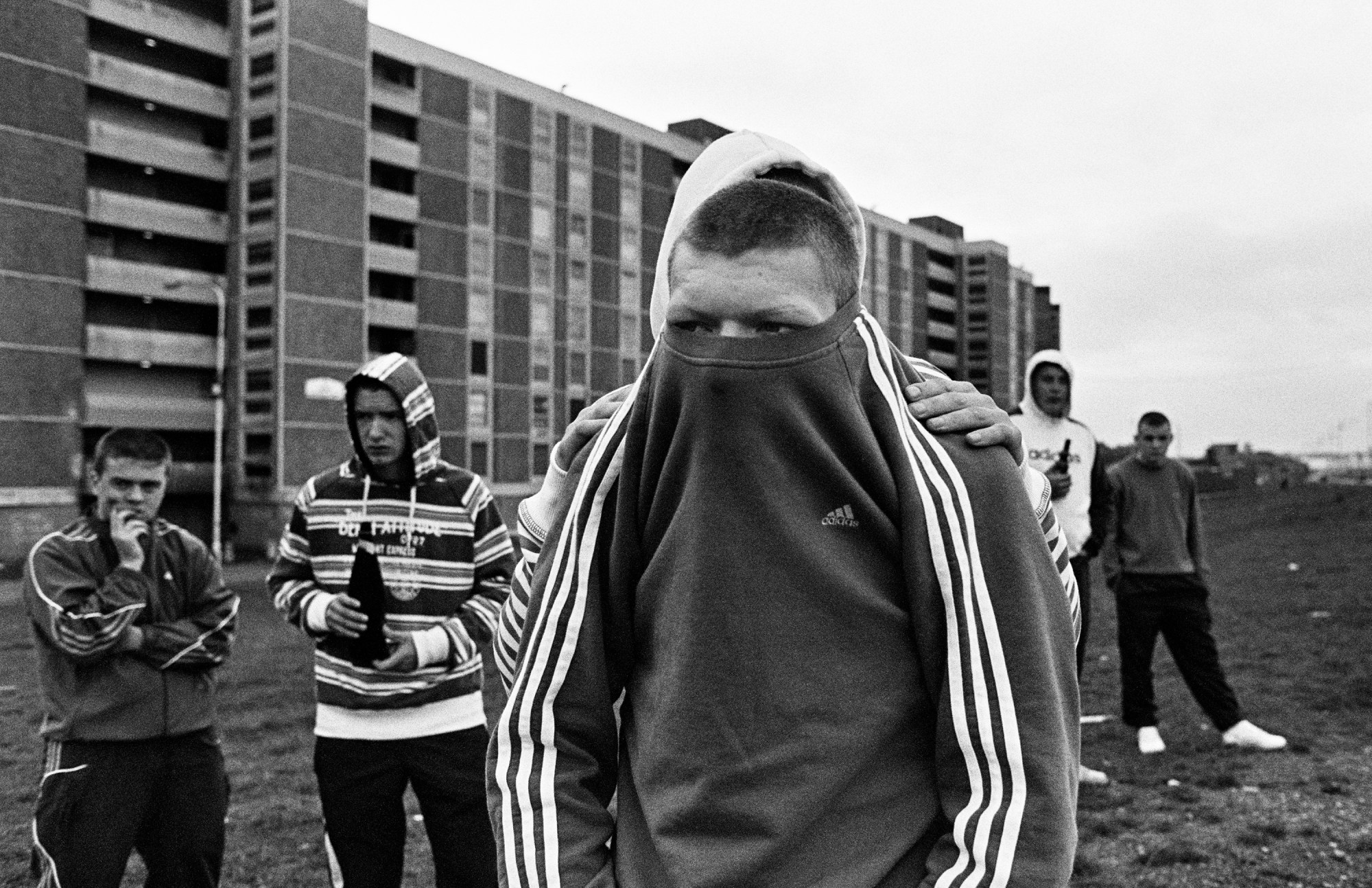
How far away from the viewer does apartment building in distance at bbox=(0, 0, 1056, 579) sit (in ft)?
140

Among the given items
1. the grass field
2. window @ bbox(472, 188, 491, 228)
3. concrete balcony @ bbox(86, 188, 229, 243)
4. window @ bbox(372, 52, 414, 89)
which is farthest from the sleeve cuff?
window @ bbox(472, 188, 491, 228)

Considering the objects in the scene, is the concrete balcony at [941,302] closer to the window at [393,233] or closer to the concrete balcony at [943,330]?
the concrete balcony at [943,330]

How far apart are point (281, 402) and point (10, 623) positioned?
28629 mm

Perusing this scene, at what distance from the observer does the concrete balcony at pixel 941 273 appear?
94.6 metres

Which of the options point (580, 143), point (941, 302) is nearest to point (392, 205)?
point (580, 143)

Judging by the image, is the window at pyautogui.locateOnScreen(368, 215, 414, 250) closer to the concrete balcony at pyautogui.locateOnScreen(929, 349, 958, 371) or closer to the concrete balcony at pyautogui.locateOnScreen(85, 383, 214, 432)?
the concrete balcony at pyautogui.locateOnScreen(85, 383, 214, 432)

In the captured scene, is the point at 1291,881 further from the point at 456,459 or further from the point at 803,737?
the point at 456,459

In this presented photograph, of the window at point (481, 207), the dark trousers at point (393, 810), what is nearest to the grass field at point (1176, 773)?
the dark trousers at point (393, 810)

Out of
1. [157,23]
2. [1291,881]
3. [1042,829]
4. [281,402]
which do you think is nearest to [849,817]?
[1042,829]

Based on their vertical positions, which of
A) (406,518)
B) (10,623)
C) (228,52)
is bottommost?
(10,623)

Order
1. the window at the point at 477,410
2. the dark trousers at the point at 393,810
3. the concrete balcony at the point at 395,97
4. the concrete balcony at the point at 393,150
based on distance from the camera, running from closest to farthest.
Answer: the dark trousers at the point at 393,810
the concrete balcony at the point at 393,150
the concrete balcony at the point at 395,97
the window at the point at 477,410

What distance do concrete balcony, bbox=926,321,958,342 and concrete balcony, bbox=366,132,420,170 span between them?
171 feet

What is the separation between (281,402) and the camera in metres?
47.0

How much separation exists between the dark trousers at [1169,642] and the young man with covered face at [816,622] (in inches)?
263
